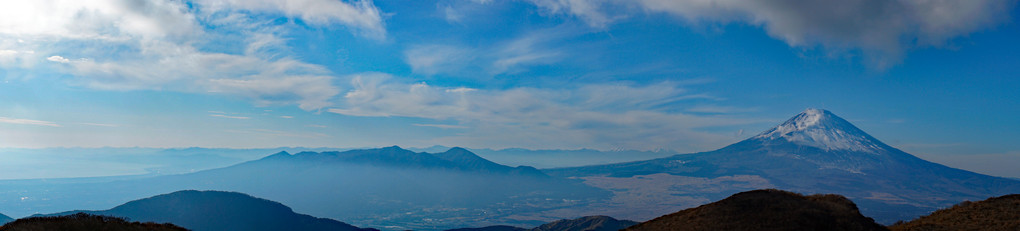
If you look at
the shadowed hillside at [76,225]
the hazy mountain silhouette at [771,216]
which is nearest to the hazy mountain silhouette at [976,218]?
the hazy mountain silhouette at [771,216]

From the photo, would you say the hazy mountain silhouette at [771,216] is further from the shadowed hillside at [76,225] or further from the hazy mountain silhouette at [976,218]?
the shadowed hillside at [76,225]

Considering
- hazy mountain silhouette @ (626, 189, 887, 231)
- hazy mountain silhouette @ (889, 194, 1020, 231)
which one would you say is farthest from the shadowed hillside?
hazy mountain silhouette @ (889, 194, 1020, 231)

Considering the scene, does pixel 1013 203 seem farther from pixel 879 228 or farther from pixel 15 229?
pixel 15 229

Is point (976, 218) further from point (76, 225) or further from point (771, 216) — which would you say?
point (76, 225)

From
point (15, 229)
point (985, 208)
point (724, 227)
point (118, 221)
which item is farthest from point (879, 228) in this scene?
point (15, 229)

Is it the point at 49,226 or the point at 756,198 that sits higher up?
the point at 756,198

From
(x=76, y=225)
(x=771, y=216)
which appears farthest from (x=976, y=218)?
(x=76, y=225)
